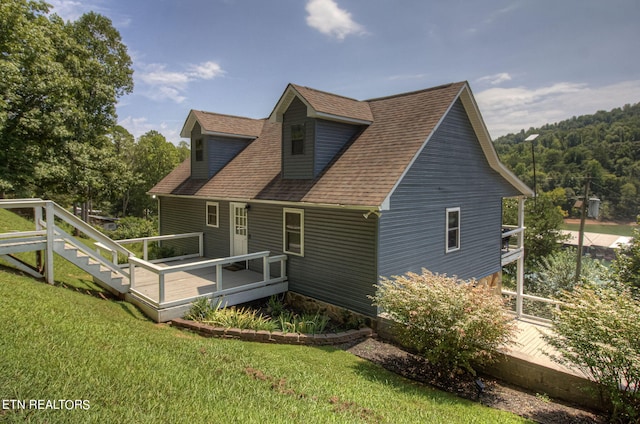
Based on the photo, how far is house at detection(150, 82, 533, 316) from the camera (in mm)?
9273

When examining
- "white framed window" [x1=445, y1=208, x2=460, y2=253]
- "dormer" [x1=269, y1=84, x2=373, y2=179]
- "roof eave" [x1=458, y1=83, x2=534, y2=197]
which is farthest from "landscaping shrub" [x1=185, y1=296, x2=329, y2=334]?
"roof eave" [x1=458, y1=83, x2=534, y2=197]

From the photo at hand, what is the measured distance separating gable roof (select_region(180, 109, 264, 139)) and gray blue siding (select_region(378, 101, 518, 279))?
28.5 ft

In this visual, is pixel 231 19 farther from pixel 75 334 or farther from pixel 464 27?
pixel 75 334

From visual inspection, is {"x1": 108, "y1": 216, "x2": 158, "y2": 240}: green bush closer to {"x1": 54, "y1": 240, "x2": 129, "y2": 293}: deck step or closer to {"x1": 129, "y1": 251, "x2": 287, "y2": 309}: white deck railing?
{"x1": 54, "y1": 240, "x2": 129, "y2": 293}: deck step

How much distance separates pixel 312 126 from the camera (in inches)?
427

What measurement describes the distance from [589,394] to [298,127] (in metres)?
9.13

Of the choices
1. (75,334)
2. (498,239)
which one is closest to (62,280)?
(75,334)

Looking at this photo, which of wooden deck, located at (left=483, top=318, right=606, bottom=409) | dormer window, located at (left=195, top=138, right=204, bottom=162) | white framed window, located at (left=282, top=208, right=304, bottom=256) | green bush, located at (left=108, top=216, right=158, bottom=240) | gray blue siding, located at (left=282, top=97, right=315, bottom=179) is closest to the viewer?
wooden deck, located at (left=483, top=318, right=606, bottom=409)

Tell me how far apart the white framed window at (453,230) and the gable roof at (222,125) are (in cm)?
913

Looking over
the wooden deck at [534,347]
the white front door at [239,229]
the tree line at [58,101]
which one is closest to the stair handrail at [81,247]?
the white front door at [239,229]

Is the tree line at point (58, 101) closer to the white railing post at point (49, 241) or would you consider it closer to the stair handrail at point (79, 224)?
the stair handrail at point (79, 224)

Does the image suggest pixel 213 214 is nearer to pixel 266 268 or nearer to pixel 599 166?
pixel 266 268

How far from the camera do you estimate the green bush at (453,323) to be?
651 centimetres

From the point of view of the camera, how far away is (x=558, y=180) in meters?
59.5
